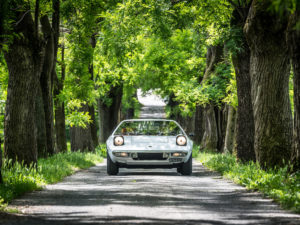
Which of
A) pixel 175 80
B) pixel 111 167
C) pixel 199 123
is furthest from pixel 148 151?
pixel 199 123

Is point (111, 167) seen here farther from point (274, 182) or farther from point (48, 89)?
point (48, 89)

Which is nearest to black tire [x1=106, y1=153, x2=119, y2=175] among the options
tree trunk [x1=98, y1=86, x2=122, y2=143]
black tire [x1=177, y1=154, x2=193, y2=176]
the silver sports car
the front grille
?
the silver sports car

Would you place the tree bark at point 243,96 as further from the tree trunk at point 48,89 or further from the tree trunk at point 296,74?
the tree trunk at point 48,89

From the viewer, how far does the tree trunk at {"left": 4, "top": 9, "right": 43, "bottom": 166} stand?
12766 millimetres

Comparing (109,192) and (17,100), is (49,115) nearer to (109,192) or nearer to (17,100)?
(17,100)

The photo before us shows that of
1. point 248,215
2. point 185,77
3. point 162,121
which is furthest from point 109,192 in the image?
point 185,77

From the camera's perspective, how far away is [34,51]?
13.1m

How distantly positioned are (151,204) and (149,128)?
662cm

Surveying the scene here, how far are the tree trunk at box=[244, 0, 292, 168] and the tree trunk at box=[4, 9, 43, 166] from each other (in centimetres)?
516

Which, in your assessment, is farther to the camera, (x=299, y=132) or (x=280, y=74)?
(x=280, y=74)

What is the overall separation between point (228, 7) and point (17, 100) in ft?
22.2

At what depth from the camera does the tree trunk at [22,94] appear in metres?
12.8

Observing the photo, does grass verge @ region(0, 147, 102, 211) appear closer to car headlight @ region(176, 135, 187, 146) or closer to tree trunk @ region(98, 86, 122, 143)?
car headlight @ region(176, 135, 187, 146)

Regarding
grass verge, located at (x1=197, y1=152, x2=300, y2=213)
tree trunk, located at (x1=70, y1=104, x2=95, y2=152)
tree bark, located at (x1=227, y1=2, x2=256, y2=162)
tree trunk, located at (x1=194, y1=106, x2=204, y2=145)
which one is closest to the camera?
grass verge, located at (x1=197, y1=152, x2=300, y2=213)
